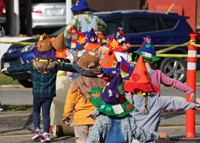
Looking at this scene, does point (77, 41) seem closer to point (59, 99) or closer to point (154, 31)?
point (59, 99)

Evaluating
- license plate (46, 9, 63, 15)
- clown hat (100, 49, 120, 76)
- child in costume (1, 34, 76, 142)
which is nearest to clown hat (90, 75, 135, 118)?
clown hat (100, 49, 120, 76)

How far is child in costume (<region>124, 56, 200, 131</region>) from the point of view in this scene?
7.51 meters

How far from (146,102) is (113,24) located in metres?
10.4

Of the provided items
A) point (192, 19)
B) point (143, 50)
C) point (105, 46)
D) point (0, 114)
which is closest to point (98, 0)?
point (192, 19)

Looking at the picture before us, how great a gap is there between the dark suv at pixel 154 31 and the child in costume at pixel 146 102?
32.9ft

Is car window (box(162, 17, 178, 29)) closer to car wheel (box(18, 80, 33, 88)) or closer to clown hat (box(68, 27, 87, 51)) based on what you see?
car wheel (box(18, 80, 33, 88))

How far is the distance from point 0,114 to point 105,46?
2686 mm

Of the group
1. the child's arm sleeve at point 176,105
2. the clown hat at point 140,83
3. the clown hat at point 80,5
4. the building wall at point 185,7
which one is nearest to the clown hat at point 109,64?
the clown hat at point 140,83

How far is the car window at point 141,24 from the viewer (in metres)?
18.3

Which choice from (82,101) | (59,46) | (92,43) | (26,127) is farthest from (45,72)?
(82,101)

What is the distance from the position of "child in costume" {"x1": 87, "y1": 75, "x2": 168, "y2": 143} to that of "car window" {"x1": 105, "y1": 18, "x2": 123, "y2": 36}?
1094 cm

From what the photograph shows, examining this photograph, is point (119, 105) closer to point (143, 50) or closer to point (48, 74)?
point (143, 50)

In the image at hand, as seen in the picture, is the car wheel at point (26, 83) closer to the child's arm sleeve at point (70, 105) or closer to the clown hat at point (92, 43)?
the clown hat at point (92, 43)

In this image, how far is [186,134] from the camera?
10430 mm
